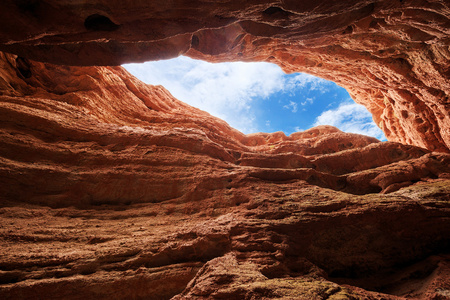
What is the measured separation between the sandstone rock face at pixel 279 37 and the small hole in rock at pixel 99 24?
0.10 ft

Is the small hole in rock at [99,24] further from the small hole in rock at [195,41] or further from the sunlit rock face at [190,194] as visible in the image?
the small hole in rock at [195,41]

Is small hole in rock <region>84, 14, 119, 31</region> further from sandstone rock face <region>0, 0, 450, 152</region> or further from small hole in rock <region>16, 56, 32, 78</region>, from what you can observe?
small hole in rock <region>16, 56, 32, 78</region>

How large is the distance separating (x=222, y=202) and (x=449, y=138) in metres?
16.9

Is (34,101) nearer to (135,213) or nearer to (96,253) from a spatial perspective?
(135,213)

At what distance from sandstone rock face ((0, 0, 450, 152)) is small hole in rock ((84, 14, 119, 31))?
0.03 metres

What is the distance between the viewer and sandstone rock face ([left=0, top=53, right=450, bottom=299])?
5.09 metres

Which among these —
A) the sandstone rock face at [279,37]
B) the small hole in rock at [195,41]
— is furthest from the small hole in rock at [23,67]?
the small hole in rock at [195,41]

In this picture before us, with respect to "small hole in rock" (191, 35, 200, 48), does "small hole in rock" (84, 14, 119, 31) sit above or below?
below

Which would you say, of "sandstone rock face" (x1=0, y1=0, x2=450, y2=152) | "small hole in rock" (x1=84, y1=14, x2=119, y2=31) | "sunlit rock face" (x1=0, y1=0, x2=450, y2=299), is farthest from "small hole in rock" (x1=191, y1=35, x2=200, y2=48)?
"small hole in rock" (x1=84, y1=14, x2=119, y2=31)

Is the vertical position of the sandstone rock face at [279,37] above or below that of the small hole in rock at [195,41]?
below

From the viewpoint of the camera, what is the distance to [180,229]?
6656mm

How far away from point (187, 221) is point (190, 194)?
1.36m

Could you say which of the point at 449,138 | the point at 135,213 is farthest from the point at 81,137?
the point at 449,138

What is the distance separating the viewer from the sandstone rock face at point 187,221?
5089 mm
